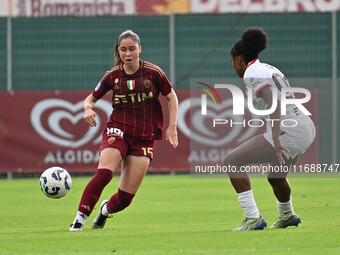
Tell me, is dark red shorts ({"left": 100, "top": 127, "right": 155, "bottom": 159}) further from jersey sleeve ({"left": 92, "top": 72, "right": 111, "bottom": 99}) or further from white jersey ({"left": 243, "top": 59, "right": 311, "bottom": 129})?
white jersey ({"left": 243, "top": 59, "right": 311, "bottom": 129})

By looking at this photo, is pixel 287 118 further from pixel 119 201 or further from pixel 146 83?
pixel 119 201

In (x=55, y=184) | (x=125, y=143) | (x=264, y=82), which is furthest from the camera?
(x=55, y=184)

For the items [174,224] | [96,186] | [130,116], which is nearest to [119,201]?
[96,186]

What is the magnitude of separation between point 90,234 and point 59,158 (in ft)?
37.9

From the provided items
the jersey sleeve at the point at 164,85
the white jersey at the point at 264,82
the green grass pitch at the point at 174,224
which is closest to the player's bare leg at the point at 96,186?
the green grass pitch at the point at 174,224

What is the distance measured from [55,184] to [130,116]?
1515mm

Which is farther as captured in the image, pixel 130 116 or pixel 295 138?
pixel 130 116

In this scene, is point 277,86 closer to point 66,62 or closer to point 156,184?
point 156,184

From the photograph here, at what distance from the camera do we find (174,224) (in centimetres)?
977

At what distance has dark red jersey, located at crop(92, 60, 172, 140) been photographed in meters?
8.91

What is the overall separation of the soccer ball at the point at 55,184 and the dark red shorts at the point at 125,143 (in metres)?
1.22

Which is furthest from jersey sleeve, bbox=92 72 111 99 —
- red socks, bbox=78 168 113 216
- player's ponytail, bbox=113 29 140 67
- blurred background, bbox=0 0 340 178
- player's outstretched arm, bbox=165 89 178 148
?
blurred background, bbox=0 0 340 178

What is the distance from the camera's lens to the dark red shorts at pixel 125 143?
882cm

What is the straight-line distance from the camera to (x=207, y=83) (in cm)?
2144
